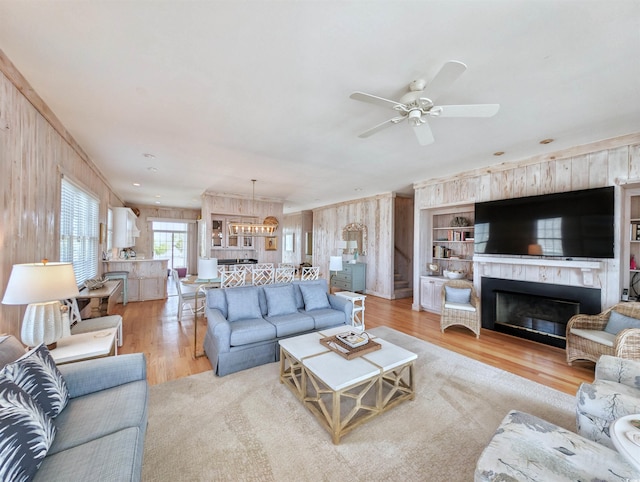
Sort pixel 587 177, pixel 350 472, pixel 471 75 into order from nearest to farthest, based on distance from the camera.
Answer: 1. pixel 350 472
2. pixel 471 75
3. pixel 587 177

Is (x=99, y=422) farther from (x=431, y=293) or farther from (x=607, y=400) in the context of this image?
(x=431, y=293)

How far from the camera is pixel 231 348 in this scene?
9.23 feet

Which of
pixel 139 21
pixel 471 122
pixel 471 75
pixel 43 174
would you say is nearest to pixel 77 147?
pixel 43 174

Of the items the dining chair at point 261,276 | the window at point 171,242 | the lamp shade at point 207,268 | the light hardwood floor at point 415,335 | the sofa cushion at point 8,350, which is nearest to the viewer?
the sofa cushion at point 8,350

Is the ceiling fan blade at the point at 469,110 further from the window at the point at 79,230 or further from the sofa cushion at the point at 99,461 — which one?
the window at the point at 79,230

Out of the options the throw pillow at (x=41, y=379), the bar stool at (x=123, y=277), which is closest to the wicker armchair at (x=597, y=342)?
the throw pillow at (x=41, y=379)

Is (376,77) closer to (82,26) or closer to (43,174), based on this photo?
(82,26)

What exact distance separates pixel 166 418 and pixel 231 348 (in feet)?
2.63

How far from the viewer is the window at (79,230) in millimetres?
3438

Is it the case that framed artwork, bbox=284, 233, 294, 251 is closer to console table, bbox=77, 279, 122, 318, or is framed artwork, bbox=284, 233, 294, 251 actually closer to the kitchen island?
the kitchen island

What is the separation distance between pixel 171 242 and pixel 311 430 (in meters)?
10.1

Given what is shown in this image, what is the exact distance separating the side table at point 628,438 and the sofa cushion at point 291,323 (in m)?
2.58

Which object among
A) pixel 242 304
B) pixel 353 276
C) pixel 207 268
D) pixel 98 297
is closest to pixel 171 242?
pixel 98 297

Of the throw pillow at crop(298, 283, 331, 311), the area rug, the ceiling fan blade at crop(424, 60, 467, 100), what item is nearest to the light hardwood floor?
the area rug
